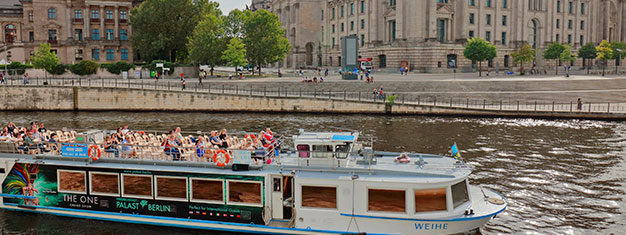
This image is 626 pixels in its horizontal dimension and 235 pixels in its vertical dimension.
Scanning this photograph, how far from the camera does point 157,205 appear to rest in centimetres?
1764

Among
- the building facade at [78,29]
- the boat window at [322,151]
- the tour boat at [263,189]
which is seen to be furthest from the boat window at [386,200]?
the building facade at [78,29]

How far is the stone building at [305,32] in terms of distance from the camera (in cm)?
12038

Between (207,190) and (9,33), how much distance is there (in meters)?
104

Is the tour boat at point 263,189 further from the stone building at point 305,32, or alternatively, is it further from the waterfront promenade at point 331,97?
the stone building at point 305,32

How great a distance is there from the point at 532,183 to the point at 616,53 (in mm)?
87263

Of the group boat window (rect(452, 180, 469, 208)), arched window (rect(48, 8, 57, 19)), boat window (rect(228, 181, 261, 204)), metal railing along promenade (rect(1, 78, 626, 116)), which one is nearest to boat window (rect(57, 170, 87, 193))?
boat window (rect(228, 181, 261, 204))

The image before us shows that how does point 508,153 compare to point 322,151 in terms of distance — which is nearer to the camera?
point 322,151

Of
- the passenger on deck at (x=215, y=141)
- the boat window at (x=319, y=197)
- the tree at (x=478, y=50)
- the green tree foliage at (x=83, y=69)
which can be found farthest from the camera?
the tree at (x=478, y=50)

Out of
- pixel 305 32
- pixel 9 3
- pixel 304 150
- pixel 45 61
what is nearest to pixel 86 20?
pixel 9 3

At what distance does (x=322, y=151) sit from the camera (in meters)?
16.8

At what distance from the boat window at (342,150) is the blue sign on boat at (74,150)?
28.2ft

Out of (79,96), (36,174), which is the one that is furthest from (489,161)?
(79,96)

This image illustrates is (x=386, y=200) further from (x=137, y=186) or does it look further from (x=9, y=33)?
(x=9, y=33)

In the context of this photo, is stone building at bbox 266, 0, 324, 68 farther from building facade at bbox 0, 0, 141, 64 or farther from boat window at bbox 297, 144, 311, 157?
boat window at bbox 297, 144, 311, 157
